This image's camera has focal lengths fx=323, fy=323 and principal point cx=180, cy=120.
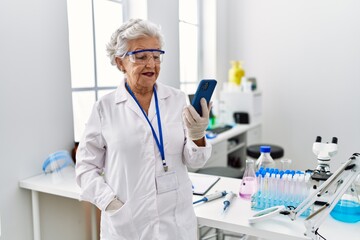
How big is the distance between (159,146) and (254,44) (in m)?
3.34

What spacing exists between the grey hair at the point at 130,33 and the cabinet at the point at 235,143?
178 cm

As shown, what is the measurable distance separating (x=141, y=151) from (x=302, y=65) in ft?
10.7

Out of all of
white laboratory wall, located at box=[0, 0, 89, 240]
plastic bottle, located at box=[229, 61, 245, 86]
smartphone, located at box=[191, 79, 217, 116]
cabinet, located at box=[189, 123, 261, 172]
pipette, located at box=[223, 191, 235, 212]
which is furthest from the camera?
plastic bottle, located at box=[229, 61, 245, 86]

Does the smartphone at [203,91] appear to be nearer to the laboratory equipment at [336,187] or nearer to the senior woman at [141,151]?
the senior woman at [141,151]

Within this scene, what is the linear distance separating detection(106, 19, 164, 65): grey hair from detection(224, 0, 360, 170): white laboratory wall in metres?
3.06

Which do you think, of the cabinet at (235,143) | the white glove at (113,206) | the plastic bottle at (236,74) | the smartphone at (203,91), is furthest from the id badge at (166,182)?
the plastic bottle at (236,74)

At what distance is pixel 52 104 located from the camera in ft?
6.56

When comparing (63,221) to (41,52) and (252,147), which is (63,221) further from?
(252,147)

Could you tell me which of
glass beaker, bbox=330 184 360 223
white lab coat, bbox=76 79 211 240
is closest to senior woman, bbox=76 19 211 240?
white lab coat, bbox=76 79 211 240

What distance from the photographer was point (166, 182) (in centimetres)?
128

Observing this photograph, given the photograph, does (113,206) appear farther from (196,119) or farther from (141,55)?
(141,55)

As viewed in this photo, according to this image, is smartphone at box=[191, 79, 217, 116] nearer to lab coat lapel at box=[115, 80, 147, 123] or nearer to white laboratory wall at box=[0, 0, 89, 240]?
lab coat lapel at box=[115, 80, 147, 123]

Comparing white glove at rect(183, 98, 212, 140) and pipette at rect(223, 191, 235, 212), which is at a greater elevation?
white glove at rect(183, 98, 212, 140)

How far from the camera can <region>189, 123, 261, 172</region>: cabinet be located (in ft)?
10.1
